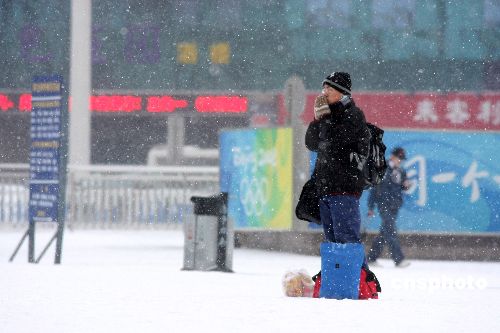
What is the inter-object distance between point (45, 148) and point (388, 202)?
14.7ft

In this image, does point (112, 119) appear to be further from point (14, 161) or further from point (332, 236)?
point (332, 236)

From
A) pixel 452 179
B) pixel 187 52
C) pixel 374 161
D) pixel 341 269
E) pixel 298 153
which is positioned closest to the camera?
pixel 341 269

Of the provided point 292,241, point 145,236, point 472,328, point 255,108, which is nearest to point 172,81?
point 255,108

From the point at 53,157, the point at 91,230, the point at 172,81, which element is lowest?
the point at 91,230

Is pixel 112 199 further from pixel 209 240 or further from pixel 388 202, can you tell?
pixel 209 240

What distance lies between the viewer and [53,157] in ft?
44.8

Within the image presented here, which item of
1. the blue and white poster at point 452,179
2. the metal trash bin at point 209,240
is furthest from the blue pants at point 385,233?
the metal trash bin at point 209,240

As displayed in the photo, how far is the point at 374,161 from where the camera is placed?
28.5 feet

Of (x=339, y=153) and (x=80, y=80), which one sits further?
(x=80, y=80)

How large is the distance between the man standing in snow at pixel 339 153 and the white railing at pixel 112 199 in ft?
48.9

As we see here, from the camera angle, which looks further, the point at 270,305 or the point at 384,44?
the point at 384,44

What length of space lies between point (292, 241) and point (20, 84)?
14.9m

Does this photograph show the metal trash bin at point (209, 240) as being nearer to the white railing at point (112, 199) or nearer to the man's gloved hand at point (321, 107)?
the man's gloved hand at point (321, 107)

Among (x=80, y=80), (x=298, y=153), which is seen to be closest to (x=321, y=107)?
(x=298, y=153)
